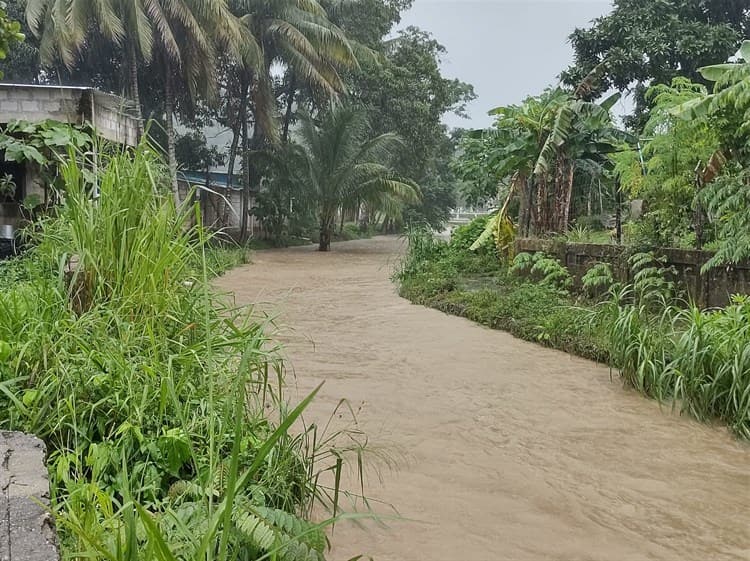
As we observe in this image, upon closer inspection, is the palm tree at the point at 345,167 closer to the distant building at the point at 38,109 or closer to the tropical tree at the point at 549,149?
the tropical tree at the point at 549,149

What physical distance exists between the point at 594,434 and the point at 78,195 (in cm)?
364

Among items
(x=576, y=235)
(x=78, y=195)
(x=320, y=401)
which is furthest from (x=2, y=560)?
(x=576, y=235)

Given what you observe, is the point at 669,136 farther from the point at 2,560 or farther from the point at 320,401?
the point at 2,560

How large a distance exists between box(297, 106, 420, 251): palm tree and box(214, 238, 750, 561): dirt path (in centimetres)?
1365

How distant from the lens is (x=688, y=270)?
770cm

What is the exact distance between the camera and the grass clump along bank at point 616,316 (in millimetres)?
4781

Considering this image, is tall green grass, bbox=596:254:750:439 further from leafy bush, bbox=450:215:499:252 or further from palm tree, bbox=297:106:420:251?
palm tree, bbox=297:106:420:251

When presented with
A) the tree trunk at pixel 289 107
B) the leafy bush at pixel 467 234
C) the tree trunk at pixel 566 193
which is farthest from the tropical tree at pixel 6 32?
the tree trunk at pixel 289 107

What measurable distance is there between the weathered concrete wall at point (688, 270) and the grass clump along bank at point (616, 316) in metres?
0.15

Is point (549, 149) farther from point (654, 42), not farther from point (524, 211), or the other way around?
point (654, 42)

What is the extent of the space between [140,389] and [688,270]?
675cm

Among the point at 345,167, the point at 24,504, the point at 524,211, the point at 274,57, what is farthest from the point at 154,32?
the point at 24,504

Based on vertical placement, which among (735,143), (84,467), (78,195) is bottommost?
(84,467)

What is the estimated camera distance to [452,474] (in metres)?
3.84
